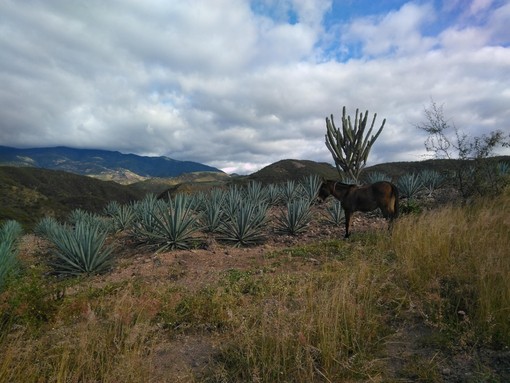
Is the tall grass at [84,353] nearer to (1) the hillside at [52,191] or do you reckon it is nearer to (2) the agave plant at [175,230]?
(2) the agave plant at [175,230]

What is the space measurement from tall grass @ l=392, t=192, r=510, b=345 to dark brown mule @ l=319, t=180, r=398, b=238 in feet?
4.64

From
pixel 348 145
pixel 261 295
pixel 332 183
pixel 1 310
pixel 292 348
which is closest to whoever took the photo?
pixel 292 348

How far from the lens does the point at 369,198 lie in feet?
25.8

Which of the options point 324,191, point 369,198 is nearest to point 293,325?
point 369,198

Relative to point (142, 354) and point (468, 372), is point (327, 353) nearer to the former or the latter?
point (468, 372)

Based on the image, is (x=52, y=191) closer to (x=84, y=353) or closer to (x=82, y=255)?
(x=82, y=255)

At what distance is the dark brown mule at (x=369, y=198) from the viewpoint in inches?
303

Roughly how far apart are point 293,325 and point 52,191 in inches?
3920

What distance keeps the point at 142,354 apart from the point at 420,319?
2.82 metres

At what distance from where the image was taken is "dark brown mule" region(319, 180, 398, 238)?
7.70 meters

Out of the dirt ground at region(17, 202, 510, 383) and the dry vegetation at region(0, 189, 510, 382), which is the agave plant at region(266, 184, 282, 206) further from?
the dry vegetation at region(0, 189, 510, 382)

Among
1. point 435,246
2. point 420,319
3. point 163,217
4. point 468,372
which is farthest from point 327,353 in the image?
point 163,217

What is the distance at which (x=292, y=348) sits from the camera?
9.26 feet

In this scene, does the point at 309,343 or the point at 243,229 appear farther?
the point at 243,229
